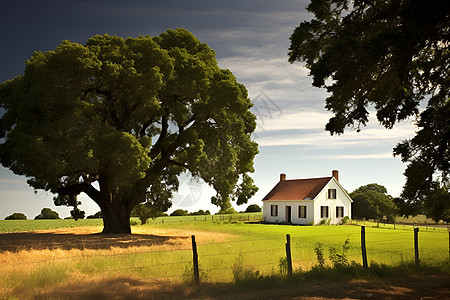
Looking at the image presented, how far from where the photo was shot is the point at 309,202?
4906cm

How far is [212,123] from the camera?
29.7 meters

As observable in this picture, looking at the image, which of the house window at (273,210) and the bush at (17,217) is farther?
the bush at (17,217)

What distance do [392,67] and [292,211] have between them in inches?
1564

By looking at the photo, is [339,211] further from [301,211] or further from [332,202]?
[301,211]

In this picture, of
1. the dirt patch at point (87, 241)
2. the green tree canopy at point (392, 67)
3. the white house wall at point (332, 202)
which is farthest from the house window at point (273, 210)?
the green tree canopy at point (392, 67)

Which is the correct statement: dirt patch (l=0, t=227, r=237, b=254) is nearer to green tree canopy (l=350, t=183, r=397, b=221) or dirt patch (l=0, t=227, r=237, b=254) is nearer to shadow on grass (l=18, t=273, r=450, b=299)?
shadow on grass (l=18, t=273, r=450, b=299)

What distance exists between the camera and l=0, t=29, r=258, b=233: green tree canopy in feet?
78.4

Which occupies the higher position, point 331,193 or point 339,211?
point 331,193

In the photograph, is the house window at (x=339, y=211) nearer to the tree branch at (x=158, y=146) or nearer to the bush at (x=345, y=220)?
the bush at (x=345, y=220)

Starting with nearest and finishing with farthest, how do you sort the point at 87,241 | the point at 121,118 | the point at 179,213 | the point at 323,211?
the point at 87,241 → the point at 121,118 → the point at 323,211 → the point at 179,213

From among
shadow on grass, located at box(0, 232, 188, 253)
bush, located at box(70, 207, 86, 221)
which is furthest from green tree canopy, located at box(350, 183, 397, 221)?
bush, located at box(70, 207, 86, 221)

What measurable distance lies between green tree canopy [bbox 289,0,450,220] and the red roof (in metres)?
34.2

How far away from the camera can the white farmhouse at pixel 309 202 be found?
49.2 m

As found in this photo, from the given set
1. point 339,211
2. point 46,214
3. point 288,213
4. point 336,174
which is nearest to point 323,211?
point 339,211
